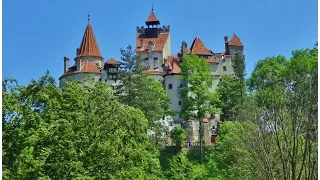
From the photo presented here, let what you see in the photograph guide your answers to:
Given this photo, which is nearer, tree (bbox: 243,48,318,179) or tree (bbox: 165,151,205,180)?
tree (bbox: 243,48,318,179)

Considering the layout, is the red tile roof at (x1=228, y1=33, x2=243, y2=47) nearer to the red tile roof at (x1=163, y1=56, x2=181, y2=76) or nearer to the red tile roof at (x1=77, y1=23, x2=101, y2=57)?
the red tile roof at (x1=163, y1=56, x2=181, y2=76)

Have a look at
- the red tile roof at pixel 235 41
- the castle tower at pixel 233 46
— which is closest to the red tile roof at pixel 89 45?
the castle tower at pixel 233 46

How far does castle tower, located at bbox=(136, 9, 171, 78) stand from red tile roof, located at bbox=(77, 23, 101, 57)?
6.40 m

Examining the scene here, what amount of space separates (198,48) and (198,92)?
19.1m

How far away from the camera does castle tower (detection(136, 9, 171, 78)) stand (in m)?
74.8

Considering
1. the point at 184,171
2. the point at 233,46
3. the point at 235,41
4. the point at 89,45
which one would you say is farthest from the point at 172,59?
the point at 184,171

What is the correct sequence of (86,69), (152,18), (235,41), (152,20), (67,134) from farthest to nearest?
(152,18) → (152,20) → (235,41) → (86,69) → (67,134)

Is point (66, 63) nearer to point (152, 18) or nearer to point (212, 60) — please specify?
point (152, 18)

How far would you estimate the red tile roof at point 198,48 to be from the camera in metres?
72.1

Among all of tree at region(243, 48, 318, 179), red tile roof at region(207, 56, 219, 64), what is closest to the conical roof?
red tile roof at region(207, 56, 219, 64)

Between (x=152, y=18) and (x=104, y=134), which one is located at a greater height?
(x=152, y=18)

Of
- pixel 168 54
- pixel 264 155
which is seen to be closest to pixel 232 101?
pixel 168 54

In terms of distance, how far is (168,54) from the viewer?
7850 cm

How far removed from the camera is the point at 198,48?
7262cm
